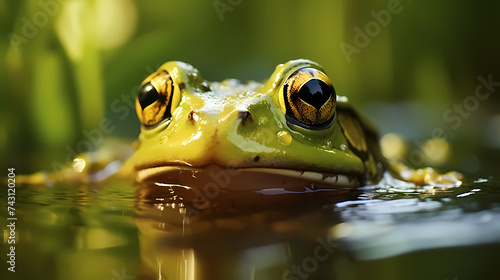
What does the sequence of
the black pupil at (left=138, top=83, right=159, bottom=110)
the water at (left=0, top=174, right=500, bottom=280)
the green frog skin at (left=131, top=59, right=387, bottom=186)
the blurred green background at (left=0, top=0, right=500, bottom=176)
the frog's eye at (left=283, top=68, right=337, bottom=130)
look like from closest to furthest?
the water at (left=0, top=174, right=500, bottom=280) → the green frog skin at (left=131, top=59, right=387, bottom=186) → the frog's eye at (left=283, top=68, right=337, bottom=130) → the black pupil at (left=138, top=83, right=159, bottom=110) → the blurred green background at (left=0, top=0, right=500, bottom=176)

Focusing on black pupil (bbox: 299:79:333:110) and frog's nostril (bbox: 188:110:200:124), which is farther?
black pupil (bbox: 299:79:333:110)

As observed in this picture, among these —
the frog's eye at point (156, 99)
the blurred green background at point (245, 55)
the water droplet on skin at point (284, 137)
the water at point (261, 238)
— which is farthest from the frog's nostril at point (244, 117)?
the blurred green background at point (245, 55)

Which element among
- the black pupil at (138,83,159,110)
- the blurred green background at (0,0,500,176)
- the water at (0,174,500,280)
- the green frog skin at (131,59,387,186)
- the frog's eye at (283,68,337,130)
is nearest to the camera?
the water at (0,174,500,280)

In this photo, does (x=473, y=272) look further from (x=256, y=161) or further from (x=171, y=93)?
(x=171, y=93)

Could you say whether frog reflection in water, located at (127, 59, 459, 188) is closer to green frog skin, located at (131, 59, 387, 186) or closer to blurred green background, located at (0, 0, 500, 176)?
green frog skin, located at (131, 59, 387, 186)

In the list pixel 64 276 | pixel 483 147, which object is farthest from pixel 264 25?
pixel 64 276

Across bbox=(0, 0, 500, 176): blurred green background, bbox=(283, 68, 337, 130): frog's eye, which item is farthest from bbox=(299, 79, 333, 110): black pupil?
bbox=(0, 0, 500, 176): blurred green background

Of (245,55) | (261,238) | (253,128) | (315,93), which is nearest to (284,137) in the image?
(253,128)
